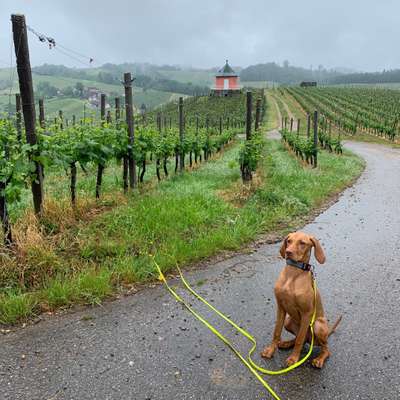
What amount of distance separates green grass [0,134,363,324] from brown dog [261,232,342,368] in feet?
7.67

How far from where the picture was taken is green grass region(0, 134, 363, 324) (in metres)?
4.71

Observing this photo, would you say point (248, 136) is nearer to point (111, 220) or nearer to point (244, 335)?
point (111, 220)

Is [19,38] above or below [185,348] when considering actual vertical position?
above

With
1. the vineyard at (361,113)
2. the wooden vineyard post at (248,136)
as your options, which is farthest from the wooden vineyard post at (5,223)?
the vineyard at (361,113)

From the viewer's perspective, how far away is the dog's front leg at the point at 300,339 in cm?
342

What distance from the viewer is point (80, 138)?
770 centimetres

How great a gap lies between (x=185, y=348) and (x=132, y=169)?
20.2 feet

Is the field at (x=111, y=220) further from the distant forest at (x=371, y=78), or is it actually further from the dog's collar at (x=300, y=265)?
the distant forest at (x=371, y=78)

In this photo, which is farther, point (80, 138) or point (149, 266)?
point (80, 138)

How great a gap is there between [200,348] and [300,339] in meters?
0.99

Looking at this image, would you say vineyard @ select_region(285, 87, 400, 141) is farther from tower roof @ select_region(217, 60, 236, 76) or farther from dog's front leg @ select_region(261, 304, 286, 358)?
dog's front leg @ select_region(261, 304, 286, 358)

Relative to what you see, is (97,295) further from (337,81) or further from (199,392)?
(337,81)

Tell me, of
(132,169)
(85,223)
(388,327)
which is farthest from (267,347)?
(132,169)

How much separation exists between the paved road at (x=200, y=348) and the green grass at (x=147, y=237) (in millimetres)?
365
